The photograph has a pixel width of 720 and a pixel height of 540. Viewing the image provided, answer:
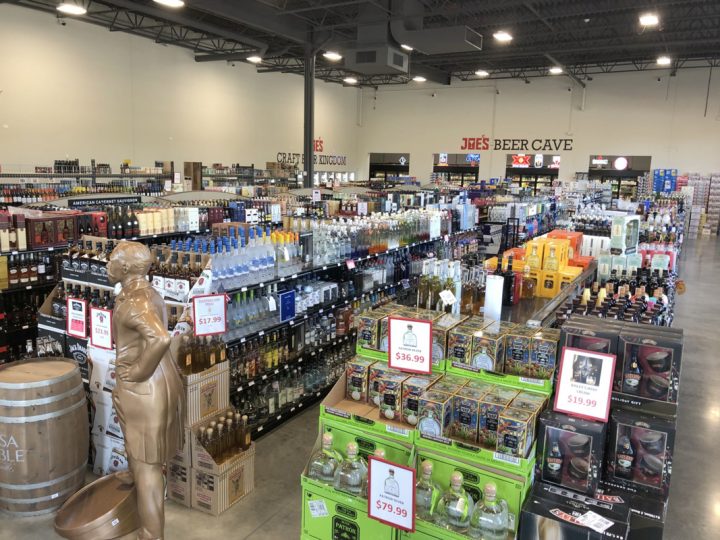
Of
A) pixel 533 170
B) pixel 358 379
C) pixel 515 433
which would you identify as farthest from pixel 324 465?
pixel 533 170

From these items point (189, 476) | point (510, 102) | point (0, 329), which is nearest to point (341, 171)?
point (510, 102)

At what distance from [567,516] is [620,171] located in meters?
21.0

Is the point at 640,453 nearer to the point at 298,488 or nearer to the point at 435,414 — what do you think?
the point at 435,414

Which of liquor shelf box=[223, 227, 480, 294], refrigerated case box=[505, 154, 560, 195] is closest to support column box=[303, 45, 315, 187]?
liquor shelf box=[223, 227, 480, 294]

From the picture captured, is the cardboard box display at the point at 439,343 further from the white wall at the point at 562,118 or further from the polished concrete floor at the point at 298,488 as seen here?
the white wall at the point at 562,118

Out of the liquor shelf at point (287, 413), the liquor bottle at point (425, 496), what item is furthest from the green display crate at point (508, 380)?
the liquor shelf at point (287, 413)

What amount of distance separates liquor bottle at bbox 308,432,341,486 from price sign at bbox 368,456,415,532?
356 millimetres

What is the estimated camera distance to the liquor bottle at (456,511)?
2.30m

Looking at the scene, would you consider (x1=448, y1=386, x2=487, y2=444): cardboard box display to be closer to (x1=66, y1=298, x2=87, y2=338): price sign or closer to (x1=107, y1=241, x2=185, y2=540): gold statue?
(x1=107, y1=241, x2=185, y2=540): gold statue

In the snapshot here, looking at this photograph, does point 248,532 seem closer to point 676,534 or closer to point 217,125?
point 676,534

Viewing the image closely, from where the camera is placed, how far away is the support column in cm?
1447

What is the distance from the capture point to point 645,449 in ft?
7.42

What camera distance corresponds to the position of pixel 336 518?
8.61 feet

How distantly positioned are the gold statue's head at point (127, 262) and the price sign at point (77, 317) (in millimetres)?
1330
